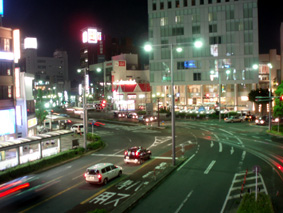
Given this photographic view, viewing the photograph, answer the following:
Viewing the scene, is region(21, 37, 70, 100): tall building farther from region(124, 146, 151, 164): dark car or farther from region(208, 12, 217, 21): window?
region(124, 146, 151, 164): dark car

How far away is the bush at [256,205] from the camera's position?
13.0 meters

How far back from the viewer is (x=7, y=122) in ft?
107

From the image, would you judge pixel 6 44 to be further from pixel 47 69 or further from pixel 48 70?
pixel 48 70

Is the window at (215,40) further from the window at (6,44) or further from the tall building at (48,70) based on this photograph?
the tall building at (48,70)

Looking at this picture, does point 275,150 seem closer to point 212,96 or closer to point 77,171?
point 77,171

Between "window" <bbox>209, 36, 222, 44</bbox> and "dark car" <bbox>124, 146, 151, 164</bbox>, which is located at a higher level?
"window" <bbox>209, 36, 222, 44</bbox>

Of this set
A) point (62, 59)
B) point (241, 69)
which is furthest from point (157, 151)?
point (62, 59)

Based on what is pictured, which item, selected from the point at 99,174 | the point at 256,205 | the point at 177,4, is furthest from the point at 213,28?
the point at 256,205

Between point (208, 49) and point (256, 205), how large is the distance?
76.1 meters

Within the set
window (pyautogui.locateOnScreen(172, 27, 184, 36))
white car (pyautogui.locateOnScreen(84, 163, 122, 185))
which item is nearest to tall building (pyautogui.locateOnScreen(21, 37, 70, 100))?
window (pyautogui.locateOnScreen(172, 27, 184, 36))

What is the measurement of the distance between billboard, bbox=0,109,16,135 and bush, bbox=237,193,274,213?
87.6 ft

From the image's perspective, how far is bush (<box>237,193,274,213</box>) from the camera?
12969mm

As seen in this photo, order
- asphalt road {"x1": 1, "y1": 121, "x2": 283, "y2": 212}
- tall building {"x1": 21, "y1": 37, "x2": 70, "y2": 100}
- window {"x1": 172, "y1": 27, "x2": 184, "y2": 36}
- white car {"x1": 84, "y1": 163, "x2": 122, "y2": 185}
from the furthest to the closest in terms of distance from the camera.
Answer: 1. tall building {"x1": 21, "y1": 37, "x2": 70, "y2": 100}
2. window {"x1": 172, "y1": 27, "x2": 184, "y2": 36}
3. white car {"x1": 84, "y1": 163, "x2": 122, "y2": 185}
4. asphalt road {"x1": 1, "y1": 121, "x2": 283, "y2": 212}

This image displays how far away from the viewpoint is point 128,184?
797 inches
